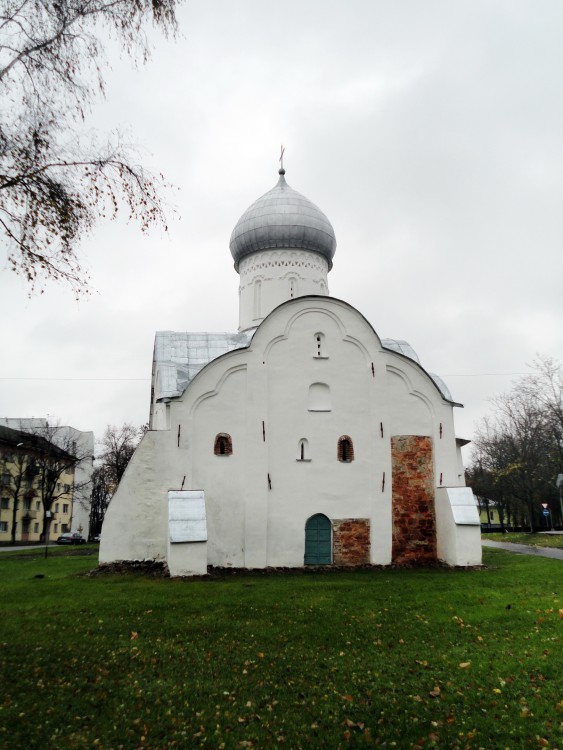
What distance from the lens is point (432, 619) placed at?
30.3ft

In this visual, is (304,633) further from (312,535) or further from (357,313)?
(357,313)

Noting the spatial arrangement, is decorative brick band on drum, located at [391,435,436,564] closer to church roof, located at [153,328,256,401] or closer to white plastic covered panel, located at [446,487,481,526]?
white plastic covered panel, located at [446,487,481,526]

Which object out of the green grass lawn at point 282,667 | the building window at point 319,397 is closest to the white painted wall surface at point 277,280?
the building window at point 319,397

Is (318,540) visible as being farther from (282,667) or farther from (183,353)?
(282,667)

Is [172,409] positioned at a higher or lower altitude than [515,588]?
higher

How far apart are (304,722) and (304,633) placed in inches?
115

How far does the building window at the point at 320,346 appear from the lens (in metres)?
16.4

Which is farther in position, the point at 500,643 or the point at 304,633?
the point at 304,633

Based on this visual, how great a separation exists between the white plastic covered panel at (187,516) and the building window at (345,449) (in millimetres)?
4061

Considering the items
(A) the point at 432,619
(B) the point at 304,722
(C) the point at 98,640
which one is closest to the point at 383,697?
(B) the point at 304,722

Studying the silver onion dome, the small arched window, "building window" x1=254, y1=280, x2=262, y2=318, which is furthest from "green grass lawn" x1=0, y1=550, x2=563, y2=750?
the silver onion dome

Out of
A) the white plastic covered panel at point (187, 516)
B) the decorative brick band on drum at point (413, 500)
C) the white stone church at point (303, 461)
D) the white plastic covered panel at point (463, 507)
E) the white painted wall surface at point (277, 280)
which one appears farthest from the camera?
the white painted wall surface at point (277, 280)

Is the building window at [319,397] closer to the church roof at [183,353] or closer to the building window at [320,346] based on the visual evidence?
the building window at [320,346]

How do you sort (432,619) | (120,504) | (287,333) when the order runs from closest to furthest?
(432,619), (120,504), (287,333)
